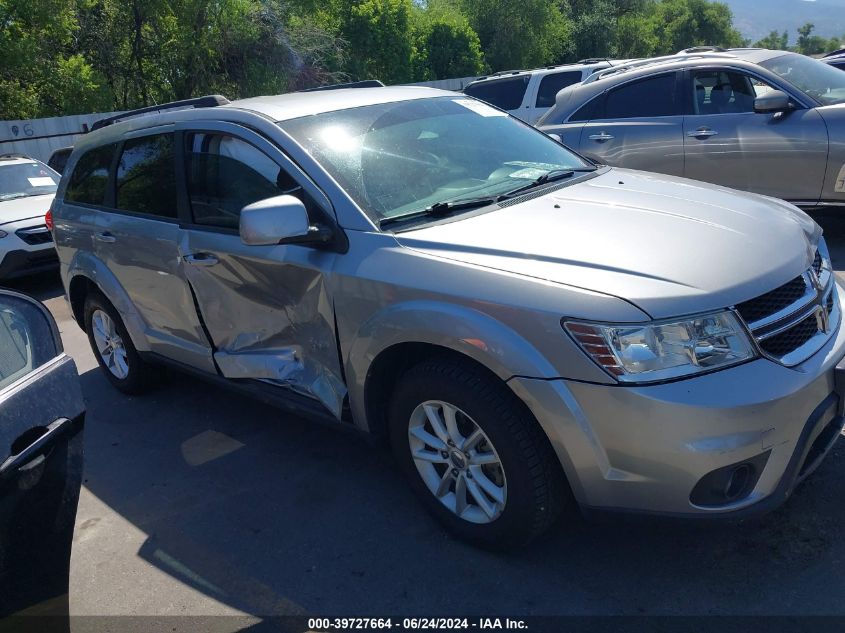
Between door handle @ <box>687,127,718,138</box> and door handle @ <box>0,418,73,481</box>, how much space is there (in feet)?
20.1

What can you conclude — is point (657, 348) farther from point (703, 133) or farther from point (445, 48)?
point (445, 48)

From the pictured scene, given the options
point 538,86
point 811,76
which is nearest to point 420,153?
point 811,76

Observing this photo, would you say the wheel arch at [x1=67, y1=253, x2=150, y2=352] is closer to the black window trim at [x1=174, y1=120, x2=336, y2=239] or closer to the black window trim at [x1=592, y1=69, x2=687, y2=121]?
the black window trim at [x1=174, y1=120, x2=336, y2=239]

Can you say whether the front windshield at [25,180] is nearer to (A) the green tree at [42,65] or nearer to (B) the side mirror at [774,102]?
(A) the green tree at [42,65]

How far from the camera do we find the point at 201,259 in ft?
13.0

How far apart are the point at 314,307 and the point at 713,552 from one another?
1.90 metres

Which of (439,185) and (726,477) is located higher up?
(439,185)

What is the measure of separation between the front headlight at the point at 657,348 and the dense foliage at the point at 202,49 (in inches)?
715

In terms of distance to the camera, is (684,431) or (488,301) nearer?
(684,431)

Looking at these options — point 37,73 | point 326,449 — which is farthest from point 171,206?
point 37,73

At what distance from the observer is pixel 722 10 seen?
199 feet

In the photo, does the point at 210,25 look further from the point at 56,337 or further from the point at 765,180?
the point at 56,337

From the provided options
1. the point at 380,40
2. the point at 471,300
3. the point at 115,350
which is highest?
the point at 380,40

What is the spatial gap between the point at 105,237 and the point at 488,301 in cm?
303
